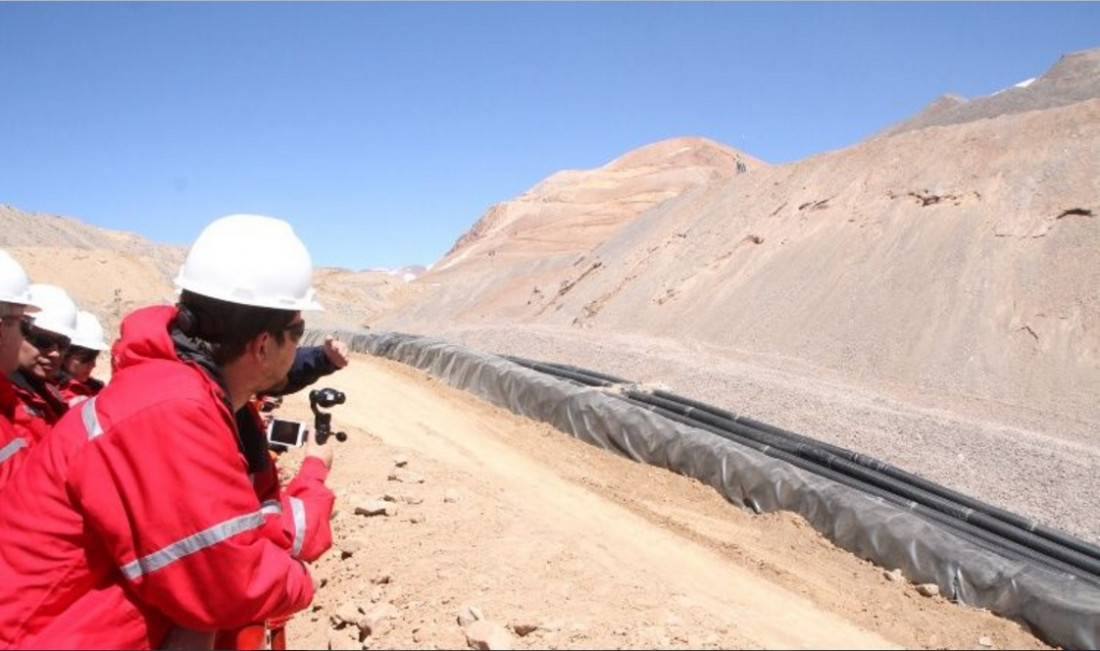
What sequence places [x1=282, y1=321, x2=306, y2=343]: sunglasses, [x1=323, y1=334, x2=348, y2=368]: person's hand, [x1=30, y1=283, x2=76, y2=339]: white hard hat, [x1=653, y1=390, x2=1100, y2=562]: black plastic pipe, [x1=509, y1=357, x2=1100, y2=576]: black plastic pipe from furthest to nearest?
[x1=653, y1=390, x2=1100, y2=562]: black plastic pipe → [x1=509, y1=357, x2=1100, y2=576]: black plastic pipe → [x1=30, y1=283, x2=76, y2=339]: white hard hat → [x1=323, y1=334, x2=348, y2=368]: person's hand → [x1=282, y1=321, x2=306, y2=343]: sunglasses

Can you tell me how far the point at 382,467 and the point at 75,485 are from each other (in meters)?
4.65

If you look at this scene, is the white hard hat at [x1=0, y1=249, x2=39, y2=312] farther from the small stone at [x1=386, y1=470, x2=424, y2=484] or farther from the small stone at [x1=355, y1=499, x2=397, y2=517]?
the small stone at [x1=386, y1=470, x2=424, y2=484]

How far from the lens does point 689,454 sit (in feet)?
26.4

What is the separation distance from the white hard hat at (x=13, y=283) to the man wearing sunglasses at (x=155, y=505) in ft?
6.92

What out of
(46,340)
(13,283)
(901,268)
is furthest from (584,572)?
(901,268)

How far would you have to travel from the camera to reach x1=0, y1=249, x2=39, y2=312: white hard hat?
3.80 m

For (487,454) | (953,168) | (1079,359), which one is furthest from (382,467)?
(953,168)

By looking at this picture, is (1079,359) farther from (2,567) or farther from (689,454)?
(2,567)

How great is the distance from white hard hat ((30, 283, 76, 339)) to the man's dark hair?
3395 mm

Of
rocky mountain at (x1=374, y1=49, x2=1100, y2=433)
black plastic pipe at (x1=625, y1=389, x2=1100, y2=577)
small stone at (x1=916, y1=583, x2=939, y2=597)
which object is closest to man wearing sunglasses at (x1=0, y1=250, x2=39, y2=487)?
small stone at (x1=916, y1=583, x2=939, y2=597)

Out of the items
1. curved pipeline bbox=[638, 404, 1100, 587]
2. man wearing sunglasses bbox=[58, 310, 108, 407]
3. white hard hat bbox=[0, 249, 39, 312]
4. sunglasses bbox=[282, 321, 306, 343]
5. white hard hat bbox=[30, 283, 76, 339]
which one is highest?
sunglasses bbox=[282, 321, 306, 343]

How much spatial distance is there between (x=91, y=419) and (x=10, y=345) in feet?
6.64

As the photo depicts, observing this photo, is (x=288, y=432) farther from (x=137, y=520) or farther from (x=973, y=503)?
(x=973, y=503)

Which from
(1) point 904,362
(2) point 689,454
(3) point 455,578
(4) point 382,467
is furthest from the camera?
(1) point 904,362
